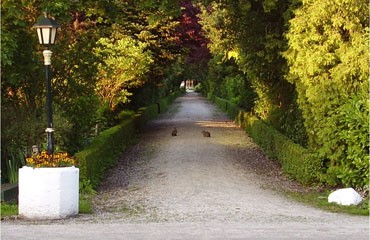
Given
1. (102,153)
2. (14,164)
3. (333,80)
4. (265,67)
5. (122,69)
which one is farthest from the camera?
(122,69)

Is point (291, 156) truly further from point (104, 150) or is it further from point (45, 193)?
point (45, 193)

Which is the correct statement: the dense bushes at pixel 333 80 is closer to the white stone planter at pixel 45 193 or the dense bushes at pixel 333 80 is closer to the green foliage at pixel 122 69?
the white stone planter at pixel 45 193

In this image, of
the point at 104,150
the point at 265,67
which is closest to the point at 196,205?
the point at 104,150

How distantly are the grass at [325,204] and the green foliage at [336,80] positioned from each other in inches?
26.1

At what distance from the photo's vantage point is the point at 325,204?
12242 millimetres

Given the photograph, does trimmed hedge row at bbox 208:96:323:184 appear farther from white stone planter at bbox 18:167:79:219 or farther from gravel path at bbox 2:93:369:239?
white stone planter at bbox 18:167:79:219

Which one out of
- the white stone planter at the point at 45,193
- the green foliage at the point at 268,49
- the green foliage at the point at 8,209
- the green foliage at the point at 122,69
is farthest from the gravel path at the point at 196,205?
the green foliage at the point at 122,69

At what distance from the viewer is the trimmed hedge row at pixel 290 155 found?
1428 centimetres

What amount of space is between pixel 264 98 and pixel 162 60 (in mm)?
4772

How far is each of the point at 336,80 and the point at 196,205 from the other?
4.44 metres

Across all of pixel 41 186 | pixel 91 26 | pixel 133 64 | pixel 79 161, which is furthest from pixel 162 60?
pixel 41 186

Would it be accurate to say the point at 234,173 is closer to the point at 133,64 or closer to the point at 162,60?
the point at 133,64

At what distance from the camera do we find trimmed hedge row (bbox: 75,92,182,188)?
1366cm

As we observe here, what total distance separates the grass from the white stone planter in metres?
4.95
